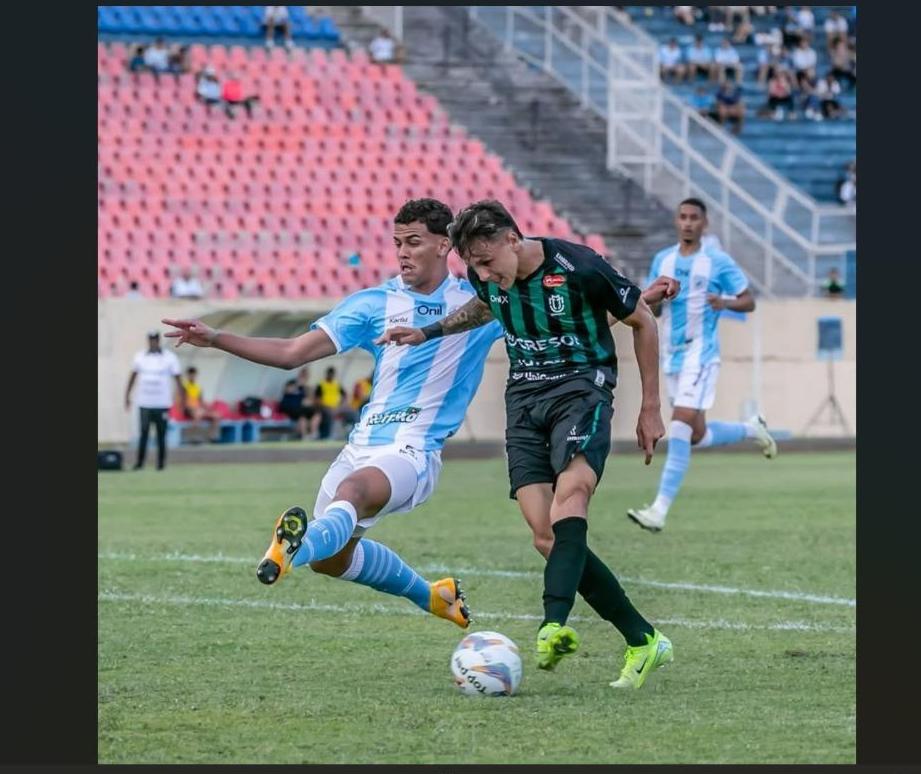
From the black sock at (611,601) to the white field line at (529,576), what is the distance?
2600mm

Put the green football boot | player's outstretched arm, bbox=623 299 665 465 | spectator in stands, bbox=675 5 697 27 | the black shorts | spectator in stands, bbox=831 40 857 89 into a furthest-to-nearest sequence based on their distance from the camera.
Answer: spectator in stands, bbox=675 5 697 27
spectator in stands, bbox=831 40 857 89
the black shorts
player's outstretched arm, bbox=623 299 665 465
the green football boot

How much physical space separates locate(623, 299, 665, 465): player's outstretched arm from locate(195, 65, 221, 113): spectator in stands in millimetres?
24922

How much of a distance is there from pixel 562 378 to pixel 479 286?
50 centimetres

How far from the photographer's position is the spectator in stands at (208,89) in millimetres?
31141

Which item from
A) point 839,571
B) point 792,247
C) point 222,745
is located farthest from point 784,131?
point 222,745

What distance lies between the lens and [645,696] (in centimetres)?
678

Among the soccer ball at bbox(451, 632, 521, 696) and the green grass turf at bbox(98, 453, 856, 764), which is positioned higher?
the soccer ball at bbox(451, 632, 521, 696)

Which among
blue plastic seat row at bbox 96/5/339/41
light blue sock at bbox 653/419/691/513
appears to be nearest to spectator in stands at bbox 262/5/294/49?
blue plastic seat row at bbox 96/5/339/41

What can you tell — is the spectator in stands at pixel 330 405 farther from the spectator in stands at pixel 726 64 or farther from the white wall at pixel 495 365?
the spectator in stands at pixel 726 64

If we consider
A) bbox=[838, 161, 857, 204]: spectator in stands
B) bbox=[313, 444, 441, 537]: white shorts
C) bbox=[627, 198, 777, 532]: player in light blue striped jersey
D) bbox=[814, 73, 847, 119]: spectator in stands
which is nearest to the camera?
bbox=[313, 444, 441, 537]: white shorts

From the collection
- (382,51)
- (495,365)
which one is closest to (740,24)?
(382,51)

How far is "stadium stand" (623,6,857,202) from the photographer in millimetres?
34375

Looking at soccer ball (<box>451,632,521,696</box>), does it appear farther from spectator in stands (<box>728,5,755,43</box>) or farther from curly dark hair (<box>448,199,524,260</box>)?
spectator in stands (<box>728,5,755,43</box>)

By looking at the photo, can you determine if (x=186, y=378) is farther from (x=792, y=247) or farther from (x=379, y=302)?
(x=379, y=302)
